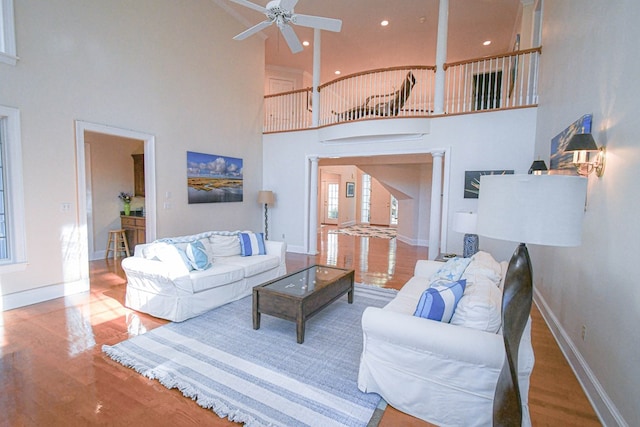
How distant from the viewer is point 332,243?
8.30 metres

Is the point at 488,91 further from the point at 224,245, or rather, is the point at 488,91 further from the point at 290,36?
the point at 224,245

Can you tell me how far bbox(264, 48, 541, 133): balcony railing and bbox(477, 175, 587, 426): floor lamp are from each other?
4.61 meters

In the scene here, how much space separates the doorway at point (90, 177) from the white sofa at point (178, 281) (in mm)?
1210

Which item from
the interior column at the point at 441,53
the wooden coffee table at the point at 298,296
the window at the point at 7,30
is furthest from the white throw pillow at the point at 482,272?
the window at the point at 7,30

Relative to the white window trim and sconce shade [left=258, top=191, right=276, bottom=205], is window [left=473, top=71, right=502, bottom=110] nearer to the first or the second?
sconce shade [left=258, top=191, right=276, bottom=205]

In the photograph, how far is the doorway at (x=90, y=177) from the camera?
13.1ft

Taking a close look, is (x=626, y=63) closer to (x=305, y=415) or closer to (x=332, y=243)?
(x=305, y=415)

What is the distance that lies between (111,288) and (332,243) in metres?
5.22

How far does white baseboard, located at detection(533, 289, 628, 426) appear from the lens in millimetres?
1798

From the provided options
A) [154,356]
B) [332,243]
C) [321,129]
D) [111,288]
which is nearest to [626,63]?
[154,356]

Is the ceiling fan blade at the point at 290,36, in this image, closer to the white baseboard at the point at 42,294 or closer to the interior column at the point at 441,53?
the interior column at the point at 441,53

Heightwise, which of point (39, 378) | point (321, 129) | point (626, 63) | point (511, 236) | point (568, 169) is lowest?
point (39, 378)

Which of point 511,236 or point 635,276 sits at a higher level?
point 511,236

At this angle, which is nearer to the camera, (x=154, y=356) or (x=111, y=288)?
(x=154, y=356)
